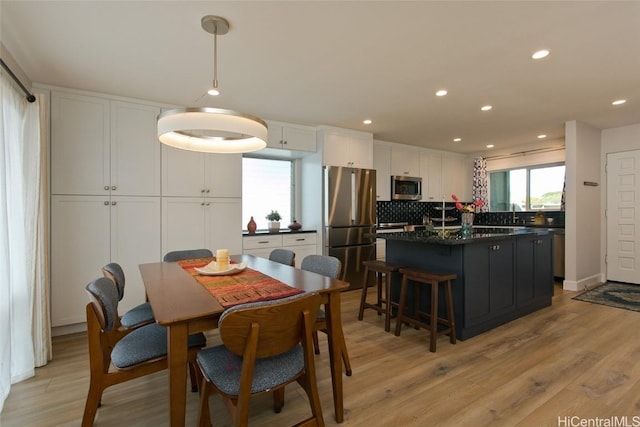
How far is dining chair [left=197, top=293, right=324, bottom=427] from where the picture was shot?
123cm

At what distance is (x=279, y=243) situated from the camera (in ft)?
13.9

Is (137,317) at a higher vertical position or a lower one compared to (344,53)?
lower

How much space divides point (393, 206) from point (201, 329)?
504 cm

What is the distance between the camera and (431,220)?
21.3ft

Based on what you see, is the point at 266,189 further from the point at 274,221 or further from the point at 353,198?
the point at 353,198

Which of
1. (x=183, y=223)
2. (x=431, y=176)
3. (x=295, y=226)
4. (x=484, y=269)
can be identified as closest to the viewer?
(x=484, y=269)

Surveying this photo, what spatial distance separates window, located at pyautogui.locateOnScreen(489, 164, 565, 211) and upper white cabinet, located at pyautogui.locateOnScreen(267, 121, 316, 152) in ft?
13.7

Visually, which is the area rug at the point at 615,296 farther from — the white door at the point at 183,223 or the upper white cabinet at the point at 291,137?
the white door at the point at 183,223

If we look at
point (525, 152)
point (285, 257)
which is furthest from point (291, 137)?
point (525, 152)

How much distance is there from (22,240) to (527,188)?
7136mm

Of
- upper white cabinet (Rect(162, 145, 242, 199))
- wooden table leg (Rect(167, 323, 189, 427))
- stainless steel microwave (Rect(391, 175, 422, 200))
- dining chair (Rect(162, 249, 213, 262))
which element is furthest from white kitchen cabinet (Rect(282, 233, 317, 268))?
wooden table leg (Rect(167, 323, 189, 427))

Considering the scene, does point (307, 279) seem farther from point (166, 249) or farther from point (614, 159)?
Result: point (614, 159)

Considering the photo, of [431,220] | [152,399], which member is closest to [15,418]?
[152,399]

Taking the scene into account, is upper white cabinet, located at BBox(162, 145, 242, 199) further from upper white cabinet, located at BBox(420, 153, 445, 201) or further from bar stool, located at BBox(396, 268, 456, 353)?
upper white cabinet, located at BBox(420, 153, 445, 201)
